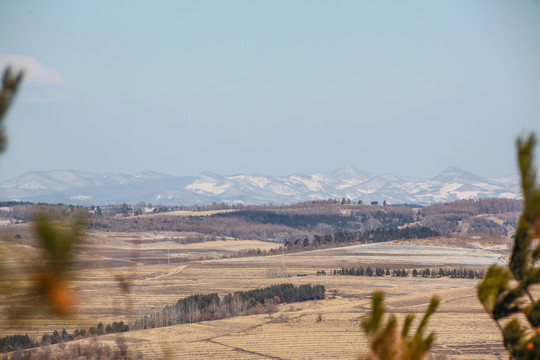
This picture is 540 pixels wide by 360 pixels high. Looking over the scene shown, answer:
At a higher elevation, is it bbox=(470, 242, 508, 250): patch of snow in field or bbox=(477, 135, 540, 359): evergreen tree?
bbox=(477, 135, 540, 359): evergreen tree

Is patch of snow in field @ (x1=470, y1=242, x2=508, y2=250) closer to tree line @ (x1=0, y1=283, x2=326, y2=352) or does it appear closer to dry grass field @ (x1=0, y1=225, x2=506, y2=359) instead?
dry grass field @ (x1=0, y1=225, x2=506, y2=359)

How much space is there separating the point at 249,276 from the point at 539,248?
90041mm

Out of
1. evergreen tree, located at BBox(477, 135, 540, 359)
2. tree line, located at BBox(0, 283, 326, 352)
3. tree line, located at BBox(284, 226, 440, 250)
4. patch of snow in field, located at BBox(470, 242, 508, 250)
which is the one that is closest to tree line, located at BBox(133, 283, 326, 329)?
tree line, located at BBox(0, 283, 326, 352)

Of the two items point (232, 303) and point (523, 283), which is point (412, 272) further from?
point (523, 283)

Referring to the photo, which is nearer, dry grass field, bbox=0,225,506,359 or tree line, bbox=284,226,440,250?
dry grass field, bbox=0,225,506,359

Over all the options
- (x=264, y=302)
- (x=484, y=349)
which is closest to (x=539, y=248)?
(x=484, y=349)

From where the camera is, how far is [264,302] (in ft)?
212

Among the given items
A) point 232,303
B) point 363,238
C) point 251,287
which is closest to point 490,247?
point 363,238

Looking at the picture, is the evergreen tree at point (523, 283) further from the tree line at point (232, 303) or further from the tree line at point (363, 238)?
the tree line at point (363, 238)

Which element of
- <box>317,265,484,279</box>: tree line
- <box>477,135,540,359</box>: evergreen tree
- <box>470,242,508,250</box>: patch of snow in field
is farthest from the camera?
<box>470,242,508,250</box>: patch of snow in field

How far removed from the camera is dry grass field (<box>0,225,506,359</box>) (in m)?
4.27

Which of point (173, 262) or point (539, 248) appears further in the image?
point (173, 262)

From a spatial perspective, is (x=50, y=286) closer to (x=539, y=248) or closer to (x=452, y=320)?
(x=539, y=248)

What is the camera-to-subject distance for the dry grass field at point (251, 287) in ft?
14.0
